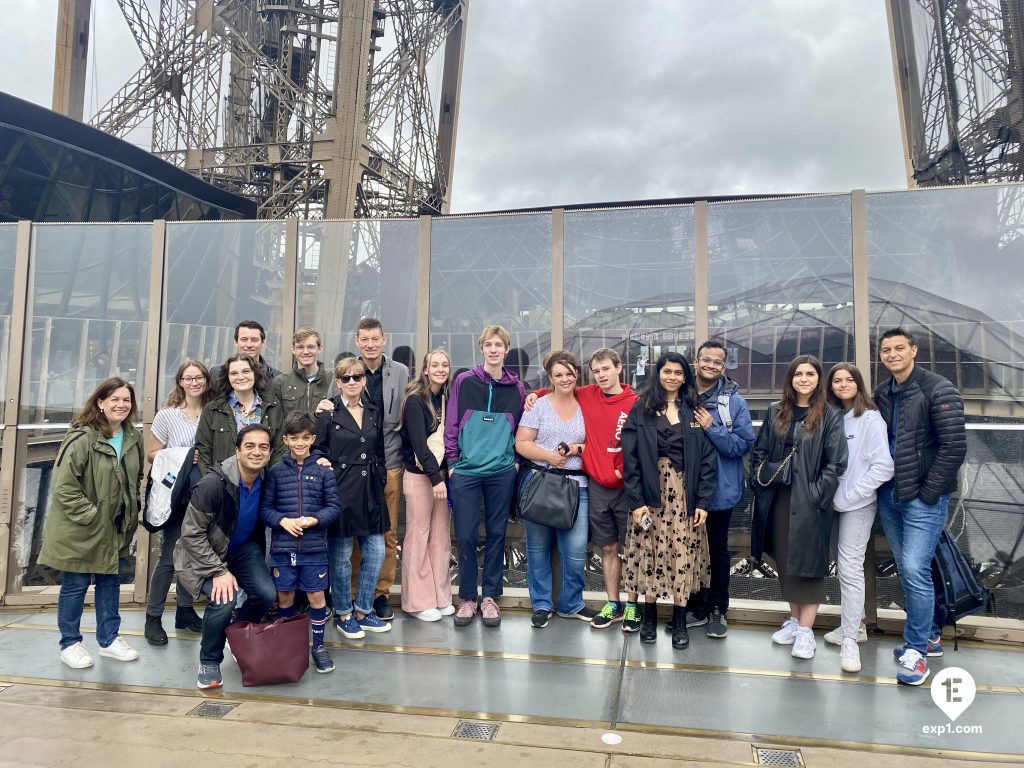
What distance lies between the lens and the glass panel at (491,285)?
4.22 metres

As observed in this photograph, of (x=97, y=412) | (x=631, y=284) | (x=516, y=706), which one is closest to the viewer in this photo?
(x=516, y=706)

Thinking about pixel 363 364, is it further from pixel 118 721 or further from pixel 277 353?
pixel 118 721

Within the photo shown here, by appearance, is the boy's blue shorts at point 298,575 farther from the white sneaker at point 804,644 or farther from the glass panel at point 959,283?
the glass panel at point 959,283

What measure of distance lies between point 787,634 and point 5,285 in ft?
18.1

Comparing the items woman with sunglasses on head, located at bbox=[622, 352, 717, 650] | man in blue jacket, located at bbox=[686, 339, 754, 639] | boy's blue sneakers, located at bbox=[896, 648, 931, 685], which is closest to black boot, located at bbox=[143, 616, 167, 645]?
woman with sunglasses on head, located at bbox=[622, 352, 717, 650]

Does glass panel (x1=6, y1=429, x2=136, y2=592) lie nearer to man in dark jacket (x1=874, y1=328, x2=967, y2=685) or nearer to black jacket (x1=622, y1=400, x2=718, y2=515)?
black jacket (x1=622, y1=400, x2=718, y2=515)

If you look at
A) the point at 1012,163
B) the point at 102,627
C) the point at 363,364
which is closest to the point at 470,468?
the point at 363,364

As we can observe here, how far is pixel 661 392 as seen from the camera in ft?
11.1

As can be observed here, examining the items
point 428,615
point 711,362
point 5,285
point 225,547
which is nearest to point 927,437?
point 711,362

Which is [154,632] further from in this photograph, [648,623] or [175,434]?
[648,623]

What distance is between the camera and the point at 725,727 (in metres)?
2.59

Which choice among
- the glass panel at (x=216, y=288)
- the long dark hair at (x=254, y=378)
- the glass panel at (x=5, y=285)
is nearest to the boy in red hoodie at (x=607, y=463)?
the long dark hair at (x=254, y=378)

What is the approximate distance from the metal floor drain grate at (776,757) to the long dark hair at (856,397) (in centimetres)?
162

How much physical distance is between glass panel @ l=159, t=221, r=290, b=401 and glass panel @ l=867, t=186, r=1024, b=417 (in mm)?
3749
